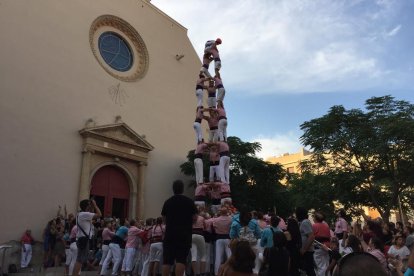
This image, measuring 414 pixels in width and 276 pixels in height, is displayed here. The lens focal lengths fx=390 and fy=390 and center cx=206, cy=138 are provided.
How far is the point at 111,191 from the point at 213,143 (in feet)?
30.2

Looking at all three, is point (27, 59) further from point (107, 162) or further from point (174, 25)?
point (174, 25)

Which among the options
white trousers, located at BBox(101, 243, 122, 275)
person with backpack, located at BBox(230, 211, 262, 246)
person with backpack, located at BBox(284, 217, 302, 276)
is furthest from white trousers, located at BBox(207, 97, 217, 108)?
person with backpack, located at BBox(284, 217, 302, 276)

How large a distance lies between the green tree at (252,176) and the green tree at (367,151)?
93.5 inches

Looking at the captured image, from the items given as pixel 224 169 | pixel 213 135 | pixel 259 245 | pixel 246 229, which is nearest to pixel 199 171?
pixel 224 169

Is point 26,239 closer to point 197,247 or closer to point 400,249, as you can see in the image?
point 197,247

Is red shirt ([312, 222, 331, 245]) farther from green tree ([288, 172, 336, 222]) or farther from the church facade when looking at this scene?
green tree ([288, 172, 336, 222])

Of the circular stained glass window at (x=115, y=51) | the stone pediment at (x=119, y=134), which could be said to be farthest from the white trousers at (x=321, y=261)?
the circular stained glass window at (x=115, y=51)

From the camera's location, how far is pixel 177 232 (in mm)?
5629

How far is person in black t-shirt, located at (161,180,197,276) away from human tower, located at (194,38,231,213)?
4.43 meters

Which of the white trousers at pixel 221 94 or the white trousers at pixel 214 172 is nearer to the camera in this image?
the white trousers at pixel 214 172

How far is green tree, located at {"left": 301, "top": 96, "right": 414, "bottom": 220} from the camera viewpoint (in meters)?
18.4

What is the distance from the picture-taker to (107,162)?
1848cm

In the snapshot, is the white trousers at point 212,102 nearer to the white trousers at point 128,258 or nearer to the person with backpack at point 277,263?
the white trousers at point 128,258

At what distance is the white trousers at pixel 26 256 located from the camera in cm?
1371
